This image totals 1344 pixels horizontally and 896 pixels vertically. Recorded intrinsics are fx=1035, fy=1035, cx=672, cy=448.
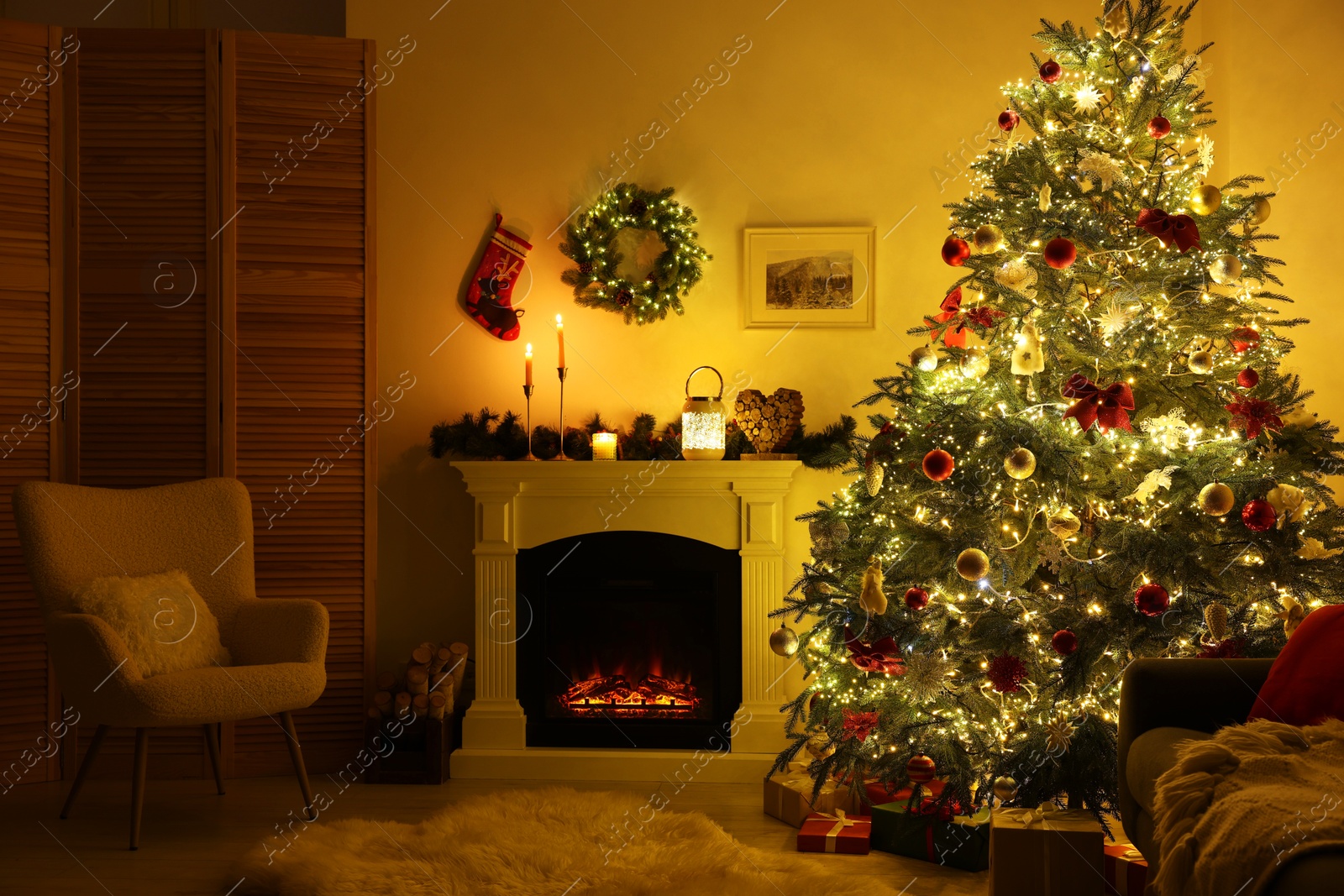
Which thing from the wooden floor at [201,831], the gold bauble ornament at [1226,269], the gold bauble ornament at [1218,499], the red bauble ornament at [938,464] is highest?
the gold bauble ornament at [1226,269]

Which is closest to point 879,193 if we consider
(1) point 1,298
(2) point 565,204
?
(2) point 565,204

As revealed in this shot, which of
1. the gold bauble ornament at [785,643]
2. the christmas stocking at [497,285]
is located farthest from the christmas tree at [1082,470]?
the christmas stocking at [497,285]

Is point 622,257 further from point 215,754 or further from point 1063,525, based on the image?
point 215,754

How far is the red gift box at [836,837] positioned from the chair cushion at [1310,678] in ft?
3.75

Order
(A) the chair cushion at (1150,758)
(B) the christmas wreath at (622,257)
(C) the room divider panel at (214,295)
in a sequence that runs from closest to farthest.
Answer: (A) the chair cushion at (1150,758), (C) the room divider panel at (214,295), (B) the christmas wreath at (622,257)

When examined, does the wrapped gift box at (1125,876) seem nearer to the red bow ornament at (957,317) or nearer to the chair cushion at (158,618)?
the red bow ornament at (957,317)

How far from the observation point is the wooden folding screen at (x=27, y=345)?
11.4 ft

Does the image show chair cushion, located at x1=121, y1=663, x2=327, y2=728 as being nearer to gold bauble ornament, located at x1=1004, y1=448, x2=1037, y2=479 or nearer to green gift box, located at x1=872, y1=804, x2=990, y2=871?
green gift box, located at x1=872, y1=804, x2=990, y2=871

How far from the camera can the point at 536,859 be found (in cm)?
257

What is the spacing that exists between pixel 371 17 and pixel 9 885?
10.4ft

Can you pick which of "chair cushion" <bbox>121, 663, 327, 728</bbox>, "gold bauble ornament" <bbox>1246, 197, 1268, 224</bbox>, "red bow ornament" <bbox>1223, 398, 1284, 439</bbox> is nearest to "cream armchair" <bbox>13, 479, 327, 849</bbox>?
"chair cushion" <bbox>121, 663, 327, 728</bbox>

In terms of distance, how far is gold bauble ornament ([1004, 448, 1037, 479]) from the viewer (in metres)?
2.54

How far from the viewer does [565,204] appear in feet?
13.2

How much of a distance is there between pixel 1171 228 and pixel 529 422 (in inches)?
90.1
